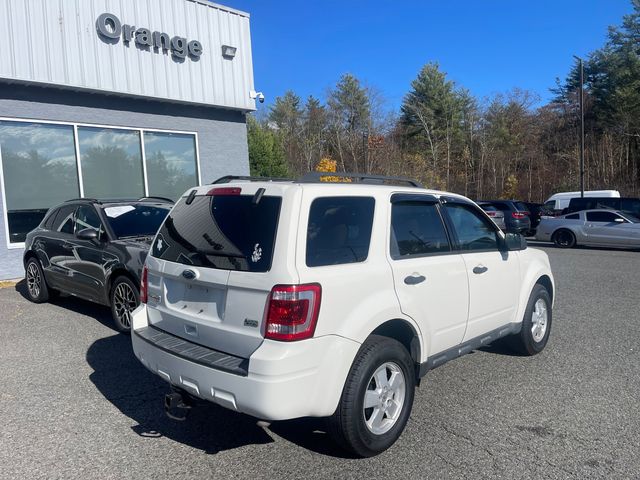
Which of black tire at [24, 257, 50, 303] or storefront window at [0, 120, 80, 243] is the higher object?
storefront window at [0, 120, 80, 243]

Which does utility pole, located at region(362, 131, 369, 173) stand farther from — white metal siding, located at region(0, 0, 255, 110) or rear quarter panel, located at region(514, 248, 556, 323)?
rear quarter panel, located at region(514, 248, 556, 323)

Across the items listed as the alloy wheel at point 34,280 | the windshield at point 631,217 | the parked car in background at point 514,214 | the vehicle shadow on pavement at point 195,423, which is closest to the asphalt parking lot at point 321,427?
the vehicle shadow on pavement at point 195,423

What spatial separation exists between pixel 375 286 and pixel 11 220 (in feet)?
31.2

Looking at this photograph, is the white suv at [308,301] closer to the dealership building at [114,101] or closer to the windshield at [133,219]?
the windshield at [133,219]

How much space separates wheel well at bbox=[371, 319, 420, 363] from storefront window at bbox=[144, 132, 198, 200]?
32.5 ft

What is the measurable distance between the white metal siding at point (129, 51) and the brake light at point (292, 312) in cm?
928

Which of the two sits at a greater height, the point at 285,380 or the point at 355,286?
the point at 355,286

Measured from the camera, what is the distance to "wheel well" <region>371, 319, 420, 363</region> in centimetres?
360

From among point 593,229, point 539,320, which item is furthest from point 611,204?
point 539,320

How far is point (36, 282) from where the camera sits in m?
7.84

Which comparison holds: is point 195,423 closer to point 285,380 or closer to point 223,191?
point 285,380

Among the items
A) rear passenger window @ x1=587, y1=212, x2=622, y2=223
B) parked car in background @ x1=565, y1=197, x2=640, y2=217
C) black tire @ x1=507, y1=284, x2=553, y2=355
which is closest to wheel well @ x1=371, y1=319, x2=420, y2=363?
black tire @ x1=507, y1=284, x2=553, y2=355

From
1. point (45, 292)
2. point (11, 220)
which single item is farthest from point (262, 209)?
point (11, 220)

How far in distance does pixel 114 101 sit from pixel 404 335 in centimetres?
993
